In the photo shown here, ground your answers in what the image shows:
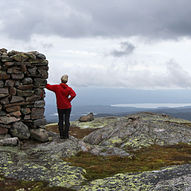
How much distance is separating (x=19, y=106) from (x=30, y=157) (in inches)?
233

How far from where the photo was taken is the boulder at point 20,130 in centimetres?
2003

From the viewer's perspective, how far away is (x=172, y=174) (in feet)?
35.9

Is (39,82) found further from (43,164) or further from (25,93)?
(43,164)

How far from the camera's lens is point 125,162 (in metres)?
16.8

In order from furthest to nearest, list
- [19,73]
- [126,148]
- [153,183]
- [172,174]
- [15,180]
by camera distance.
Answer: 1. [126,148]
2. [19,73]
3. [15,180]
4. [172,174]
5. [153,183]

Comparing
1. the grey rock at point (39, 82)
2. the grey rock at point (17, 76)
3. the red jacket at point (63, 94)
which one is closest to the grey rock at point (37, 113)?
the red jacket at point (63, 94)

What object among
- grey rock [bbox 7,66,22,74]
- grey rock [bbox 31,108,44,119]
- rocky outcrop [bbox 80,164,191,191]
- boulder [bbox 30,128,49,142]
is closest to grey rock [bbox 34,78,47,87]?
grey rock [bbox 7,66,22,74]

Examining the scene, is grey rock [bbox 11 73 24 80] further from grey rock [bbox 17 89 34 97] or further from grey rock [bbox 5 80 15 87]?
grey rock [bbox 17 89 34 97]

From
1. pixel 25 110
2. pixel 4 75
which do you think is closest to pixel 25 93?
pixel 25 110

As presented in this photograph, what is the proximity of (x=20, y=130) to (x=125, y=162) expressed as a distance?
10.2 meters

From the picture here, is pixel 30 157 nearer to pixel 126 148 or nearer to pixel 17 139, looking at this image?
pixel 17 139

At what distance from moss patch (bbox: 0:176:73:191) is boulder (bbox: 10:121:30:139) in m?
8.71

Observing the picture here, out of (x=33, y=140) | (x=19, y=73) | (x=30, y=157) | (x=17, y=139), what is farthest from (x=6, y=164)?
(x=19, y=73)

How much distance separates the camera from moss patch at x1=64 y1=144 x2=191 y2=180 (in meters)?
13.7
